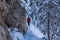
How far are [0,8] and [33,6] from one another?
15922 millimetres

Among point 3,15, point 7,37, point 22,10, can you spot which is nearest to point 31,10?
point 22,10

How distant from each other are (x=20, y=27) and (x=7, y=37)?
7145 mm

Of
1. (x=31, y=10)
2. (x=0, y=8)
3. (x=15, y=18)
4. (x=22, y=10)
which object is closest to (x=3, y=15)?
(x=0, y=8)

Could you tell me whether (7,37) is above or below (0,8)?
below

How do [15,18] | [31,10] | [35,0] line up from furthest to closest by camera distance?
[35,0] → [31,10] → [15,18]

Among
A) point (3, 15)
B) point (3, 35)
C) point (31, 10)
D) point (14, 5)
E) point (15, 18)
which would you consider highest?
point (31, 10)

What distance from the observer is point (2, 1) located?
58.0 feet

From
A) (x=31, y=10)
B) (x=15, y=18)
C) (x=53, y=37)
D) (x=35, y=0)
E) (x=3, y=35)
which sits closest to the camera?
(x=3, y=35)

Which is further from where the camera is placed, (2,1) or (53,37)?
(2,1)

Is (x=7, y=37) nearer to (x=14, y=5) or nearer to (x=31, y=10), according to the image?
(x=14, y=5)

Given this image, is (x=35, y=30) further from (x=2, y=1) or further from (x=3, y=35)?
(x=3, y=35)

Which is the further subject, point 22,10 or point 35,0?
point 35,0

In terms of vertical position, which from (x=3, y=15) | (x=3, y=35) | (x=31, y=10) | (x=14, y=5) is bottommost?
(x=3, y=35)

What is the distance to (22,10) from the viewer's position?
25141mm
